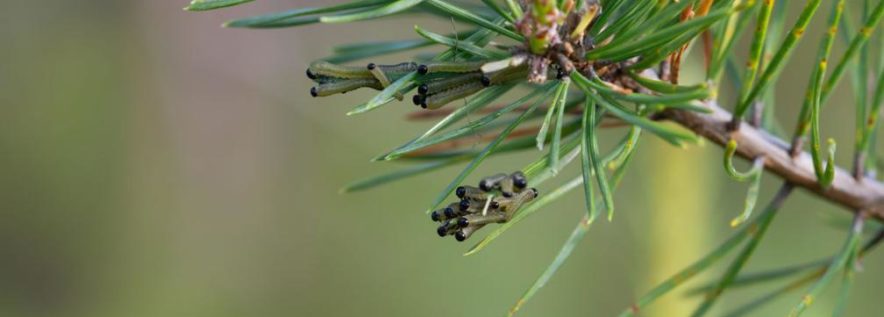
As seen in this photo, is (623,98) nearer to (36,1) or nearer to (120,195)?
(120,195)

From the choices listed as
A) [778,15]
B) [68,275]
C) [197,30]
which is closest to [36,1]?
[197,30]

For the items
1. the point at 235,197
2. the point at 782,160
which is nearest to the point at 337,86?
the point at 782,160

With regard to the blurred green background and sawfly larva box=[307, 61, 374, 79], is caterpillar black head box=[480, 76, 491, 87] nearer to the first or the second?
sawfly larva box=[307, 61, 374, 79]

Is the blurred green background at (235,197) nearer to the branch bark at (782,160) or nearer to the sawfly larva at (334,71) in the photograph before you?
the branch bark at (782,160)

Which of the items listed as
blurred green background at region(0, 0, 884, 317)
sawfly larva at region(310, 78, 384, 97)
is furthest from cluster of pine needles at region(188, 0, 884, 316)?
blurred green background at region(0, 0, 884, 317)

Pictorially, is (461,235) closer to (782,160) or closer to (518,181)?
(518,181)
